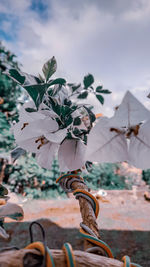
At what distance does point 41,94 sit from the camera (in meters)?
0.28

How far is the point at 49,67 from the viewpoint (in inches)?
11.9

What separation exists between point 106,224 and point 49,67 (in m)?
2.43

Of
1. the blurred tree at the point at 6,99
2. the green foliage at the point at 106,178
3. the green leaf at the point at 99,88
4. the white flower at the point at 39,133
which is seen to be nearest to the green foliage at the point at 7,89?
the blurred tree at the point at 6,99

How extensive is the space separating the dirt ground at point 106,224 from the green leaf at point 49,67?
1903 millimetres

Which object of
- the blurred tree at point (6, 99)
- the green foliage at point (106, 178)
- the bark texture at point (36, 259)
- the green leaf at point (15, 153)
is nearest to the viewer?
the bark texture at point (36, 259)

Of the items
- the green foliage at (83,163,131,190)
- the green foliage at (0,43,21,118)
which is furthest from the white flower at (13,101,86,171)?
the green foliage at (83,163,131,190)

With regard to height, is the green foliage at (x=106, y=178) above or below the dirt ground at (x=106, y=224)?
above

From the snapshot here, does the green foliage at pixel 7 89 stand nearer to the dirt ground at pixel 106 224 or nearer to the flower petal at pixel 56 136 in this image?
the dirt ground at pixel 106 224

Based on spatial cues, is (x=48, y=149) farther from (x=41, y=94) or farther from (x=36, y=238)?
(x=36, y=238)

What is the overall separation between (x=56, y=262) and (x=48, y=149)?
205 mm

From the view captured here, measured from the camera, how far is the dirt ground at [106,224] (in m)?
1.89

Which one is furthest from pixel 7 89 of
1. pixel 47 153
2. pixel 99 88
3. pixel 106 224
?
pixel 47 153

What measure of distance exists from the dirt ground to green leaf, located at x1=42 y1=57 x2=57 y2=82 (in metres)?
1.90

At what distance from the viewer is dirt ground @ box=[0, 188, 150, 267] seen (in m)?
1.89
